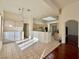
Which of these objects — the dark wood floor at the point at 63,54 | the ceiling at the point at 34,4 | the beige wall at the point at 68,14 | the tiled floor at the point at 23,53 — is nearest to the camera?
the tiled floor at the point at 23,53

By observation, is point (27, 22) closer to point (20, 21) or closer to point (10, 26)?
point (20, 21)

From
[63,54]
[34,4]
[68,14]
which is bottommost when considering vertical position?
[63,54]

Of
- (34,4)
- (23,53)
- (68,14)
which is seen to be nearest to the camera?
(23,53)

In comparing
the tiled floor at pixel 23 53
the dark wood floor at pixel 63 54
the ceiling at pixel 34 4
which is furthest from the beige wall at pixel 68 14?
the tiled floor at pixel 23 53

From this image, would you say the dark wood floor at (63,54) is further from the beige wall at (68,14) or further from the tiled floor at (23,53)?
the beige wall at (68,14)

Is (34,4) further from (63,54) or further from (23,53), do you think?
(63,54)

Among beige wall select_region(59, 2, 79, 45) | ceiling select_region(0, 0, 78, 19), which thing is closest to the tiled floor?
ceiling select_region(0, 0, 78, 19)

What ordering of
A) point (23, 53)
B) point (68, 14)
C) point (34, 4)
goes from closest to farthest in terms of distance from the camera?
point (23, 53) → point (34, 4) → point (68, 14)

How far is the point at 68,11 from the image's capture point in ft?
29.6

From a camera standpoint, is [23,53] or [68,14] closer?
[23,53]

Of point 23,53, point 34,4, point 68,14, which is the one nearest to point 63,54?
point 23,53

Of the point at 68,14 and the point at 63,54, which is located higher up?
the point at 68,14

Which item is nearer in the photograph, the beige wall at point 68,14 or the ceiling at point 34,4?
the ceiling at point 34,4

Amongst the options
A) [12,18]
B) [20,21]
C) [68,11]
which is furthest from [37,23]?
[68,11]
